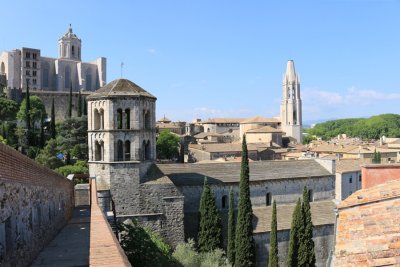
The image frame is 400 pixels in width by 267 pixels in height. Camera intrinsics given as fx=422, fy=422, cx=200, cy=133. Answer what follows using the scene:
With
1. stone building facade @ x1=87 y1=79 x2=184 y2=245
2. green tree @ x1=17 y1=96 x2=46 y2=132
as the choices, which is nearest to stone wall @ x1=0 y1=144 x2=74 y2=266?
stone building facade @ x1=87 y1=79 x2=184 y2=245

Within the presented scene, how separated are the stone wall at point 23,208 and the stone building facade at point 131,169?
13.6 meters

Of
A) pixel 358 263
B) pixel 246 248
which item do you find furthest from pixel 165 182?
pixel 358 263

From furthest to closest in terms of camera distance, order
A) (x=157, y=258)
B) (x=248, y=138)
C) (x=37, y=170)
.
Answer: (x=248, y=138) → (x=157, y=258) → (x=37, y=170)

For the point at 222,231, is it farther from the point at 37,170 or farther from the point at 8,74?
the point at 8,74

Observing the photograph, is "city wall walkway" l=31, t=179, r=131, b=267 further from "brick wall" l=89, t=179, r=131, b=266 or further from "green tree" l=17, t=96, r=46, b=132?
"green tree" l=17, t=96, r=46, b=132

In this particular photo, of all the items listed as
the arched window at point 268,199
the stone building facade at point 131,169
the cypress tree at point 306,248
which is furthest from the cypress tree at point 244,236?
the arched window at point 268,199

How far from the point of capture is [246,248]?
27109 mm

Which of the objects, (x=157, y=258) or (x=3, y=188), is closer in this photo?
(x=3, y=188)

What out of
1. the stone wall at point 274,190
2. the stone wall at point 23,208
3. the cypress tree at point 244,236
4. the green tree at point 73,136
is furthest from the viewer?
the green tree at point 73,136

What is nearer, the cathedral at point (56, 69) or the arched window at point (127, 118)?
the arched window at point (127, 118)

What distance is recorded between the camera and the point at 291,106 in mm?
107250

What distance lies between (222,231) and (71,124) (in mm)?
30396

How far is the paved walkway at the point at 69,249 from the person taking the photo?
10523 mm

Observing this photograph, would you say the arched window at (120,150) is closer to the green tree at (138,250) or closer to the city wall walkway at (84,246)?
the city wall walkway at (84,246)
